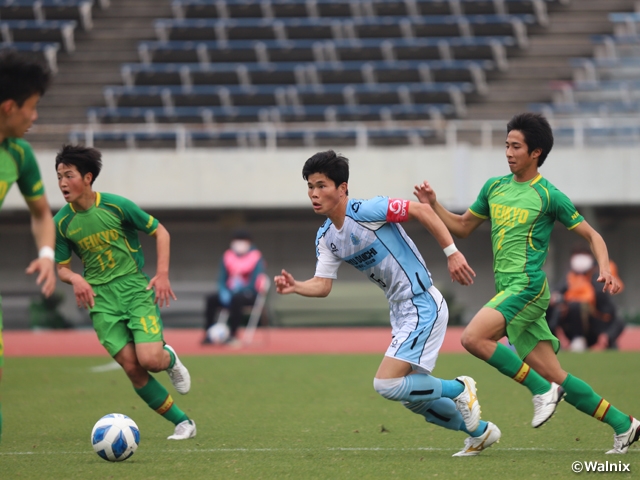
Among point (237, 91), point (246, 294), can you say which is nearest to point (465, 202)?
point (246, 294)

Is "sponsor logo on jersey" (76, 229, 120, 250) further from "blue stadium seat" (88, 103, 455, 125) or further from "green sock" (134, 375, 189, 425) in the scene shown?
"blue stadium seat" (88, 103, 455, 125)

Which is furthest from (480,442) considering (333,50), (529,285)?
(333,50)

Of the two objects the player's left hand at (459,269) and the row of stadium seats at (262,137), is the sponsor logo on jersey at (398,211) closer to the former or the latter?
the player's left hand at (459,269)

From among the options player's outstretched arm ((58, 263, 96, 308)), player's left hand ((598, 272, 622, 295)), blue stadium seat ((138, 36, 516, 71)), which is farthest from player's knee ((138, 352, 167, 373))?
blue stadium seat ((138, 36, 516, 71))

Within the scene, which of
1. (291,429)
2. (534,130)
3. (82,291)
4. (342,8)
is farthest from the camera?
(342,8)

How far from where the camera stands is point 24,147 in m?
4.49

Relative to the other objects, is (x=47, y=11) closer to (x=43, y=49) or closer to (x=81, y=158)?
(x=43, y=49)

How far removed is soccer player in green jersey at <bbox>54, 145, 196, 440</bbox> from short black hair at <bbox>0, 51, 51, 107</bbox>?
178 centimetres

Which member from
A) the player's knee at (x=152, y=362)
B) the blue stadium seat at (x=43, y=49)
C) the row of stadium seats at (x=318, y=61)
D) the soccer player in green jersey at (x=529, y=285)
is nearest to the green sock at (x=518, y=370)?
the soccer player in green jersey at (x=529, y=285)

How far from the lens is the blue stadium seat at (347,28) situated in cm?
2430

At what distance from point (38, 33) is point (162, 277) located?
20426 mm

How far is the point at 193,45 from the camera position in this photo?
24438 millimetres

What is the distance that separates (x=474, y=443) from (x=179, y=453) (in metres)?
1.86

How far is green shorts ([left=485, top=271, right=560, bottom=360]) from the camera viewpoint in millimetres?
5602
